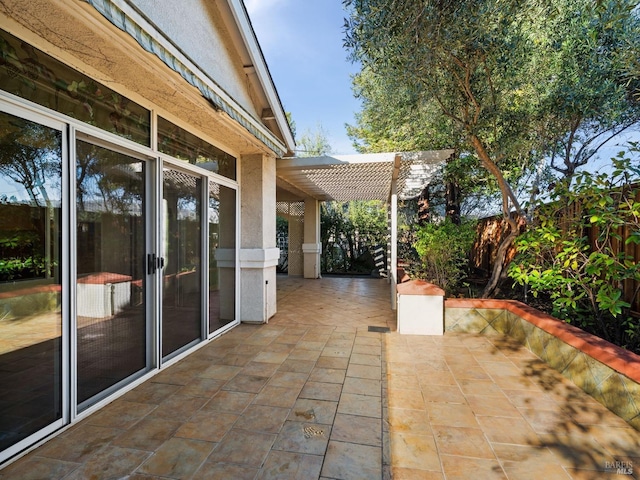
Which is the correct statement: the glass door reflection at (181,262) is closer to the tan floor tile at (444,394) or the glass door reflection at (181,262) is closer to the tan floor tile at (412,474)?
the tan floor tile at (412,474)

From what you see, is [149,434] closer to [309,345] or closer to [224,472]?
[224,472]

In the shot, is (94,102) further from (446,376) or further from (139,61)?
(446,376)

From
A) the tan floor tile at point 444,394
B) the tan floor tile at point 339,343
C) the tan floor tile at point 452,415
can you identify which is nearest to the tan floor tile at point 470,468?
the tan floor tile at point 452,415

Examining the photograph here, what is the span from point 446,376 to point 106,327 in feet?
11.7

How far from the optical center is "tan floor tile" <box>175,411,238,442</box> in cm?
234

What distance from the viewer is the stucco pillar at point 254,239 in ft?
17.1

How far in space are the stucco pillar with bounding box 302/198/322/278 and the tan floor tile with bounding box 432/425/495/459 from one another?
8713 millimetres

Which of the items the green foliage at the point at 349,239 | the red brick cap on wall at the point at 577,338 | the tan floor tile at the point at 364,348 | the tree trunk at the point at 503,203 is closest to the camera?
the red brick cap on wall at the point at 577,338

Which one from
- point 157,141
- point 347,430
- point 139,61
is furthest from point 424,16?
point 347,430

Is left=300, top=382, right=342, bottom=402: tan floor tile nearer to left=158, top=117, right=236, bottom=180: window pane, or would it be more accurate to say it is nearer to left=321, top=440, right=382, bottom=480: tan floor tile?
left=321, top=440, right=382, bottom=480: tan floor tile

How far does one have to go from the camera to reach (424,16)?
371 cm

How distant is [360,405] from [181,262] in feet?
8.87

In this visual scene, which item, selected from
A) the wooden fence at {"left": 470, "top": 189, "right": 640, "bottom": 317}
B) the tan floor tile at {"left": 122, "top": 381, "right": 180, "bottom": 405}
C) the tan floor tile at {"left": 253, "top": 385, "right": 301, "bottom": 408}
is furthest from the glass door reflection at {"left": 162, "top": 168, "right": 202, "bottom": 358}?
the wooden fence at {"left": 470, "top": 189, "right": 640, "bottom": 317}

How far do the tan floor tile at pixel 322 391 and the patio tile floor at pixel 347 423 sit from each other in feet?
0.06
